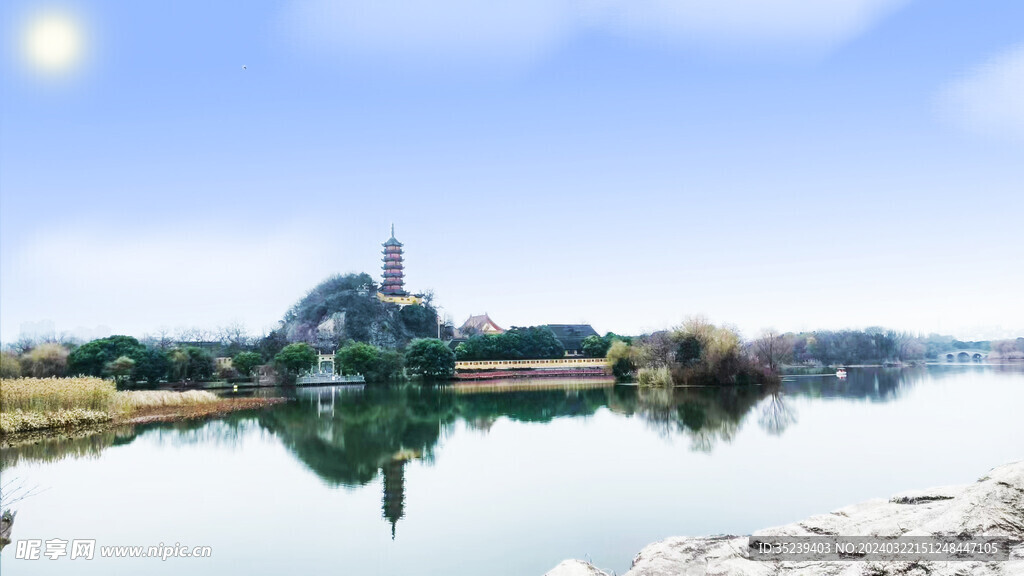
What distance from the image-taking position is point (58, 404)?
9.56m

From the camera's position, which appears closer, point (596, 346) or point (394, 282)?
point (596, 346)

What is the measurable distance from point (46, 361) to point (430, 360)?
26045mm

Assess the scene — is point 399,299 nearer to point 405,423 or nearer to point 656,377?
point 656,377

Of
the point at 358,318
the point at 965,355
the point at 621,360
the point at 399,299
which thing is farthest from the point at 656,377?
the point at 965,355

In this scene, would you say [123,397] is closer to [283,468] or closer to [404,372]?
[283,468]

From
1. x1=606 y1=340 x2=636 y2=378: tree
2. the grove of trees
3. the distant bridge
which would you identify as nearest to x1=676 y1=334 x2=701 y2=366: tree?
x1=606 y1=340 x2=636 y2=378: tree

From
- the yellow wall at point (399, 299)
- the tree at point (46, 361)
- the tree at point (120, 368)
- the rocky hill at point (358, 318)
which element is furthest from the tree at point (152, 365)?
the yellow wall at point (399, 299)

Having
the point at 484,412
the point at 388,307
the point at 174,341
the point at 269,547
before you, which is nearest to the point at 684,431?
the point at 484,412

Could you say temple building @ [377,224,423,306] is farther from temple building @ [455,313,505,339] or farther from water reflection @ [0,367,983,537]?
water reflection @ [0,367,983,537]

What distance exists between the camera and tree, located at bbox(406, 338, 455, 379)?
111 ft

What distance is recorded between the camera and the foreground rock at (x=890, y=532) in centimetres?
293

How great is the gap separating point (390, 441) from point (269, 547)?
5.58m

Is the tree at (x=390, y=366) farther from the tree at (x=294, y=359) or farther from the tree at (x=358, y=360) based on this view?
the tree at (x=294, y=359)

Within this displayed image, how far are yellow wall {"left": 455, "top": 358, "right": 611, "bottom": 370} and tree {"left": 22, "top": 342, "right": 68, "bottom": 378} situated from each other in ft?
89.8
